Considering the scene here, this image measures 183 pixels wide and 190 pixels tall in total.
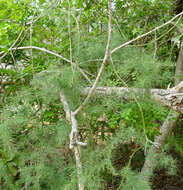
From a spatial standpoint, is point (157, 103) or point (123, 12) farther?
point (123, 12)

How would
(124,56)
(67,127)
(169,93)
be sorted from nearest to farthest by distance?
(169,93), (67,127), (124,56)

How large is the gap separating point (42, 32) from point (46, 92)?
70cm

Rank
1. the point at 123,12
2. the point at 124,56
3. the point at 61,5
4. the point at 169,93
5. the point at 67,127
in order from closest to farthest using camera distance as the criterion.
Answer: the point at 169,93
the point at 67,127
the point at 124,56
the point at 61,5
the point at 123,12

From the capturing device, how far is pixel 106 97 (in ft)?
2.61

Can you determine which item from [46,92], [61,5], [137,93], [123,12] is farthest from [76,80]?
[123,12]

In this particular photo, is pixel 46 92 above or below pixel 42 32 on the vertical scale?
below

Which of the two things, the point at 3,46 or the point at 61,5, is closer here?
the point at 3,46

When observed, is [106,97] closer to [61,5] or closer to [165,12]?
[61,5]

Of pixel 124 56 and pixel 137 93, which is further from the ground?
pixel 124 56

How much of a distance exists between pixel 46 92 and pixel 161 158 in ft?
2.76

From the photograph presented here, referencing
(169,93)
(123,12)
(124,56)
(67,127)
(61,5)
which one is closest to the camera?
(169,93)

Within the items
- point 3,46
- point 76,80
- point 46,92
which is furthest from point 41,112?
point 3,46

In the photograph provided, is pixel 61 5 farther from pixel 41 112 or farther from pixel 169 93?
pixel 169 93

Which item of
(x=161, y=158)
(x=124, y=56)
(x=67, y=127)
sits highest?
(x=124, y=56)
